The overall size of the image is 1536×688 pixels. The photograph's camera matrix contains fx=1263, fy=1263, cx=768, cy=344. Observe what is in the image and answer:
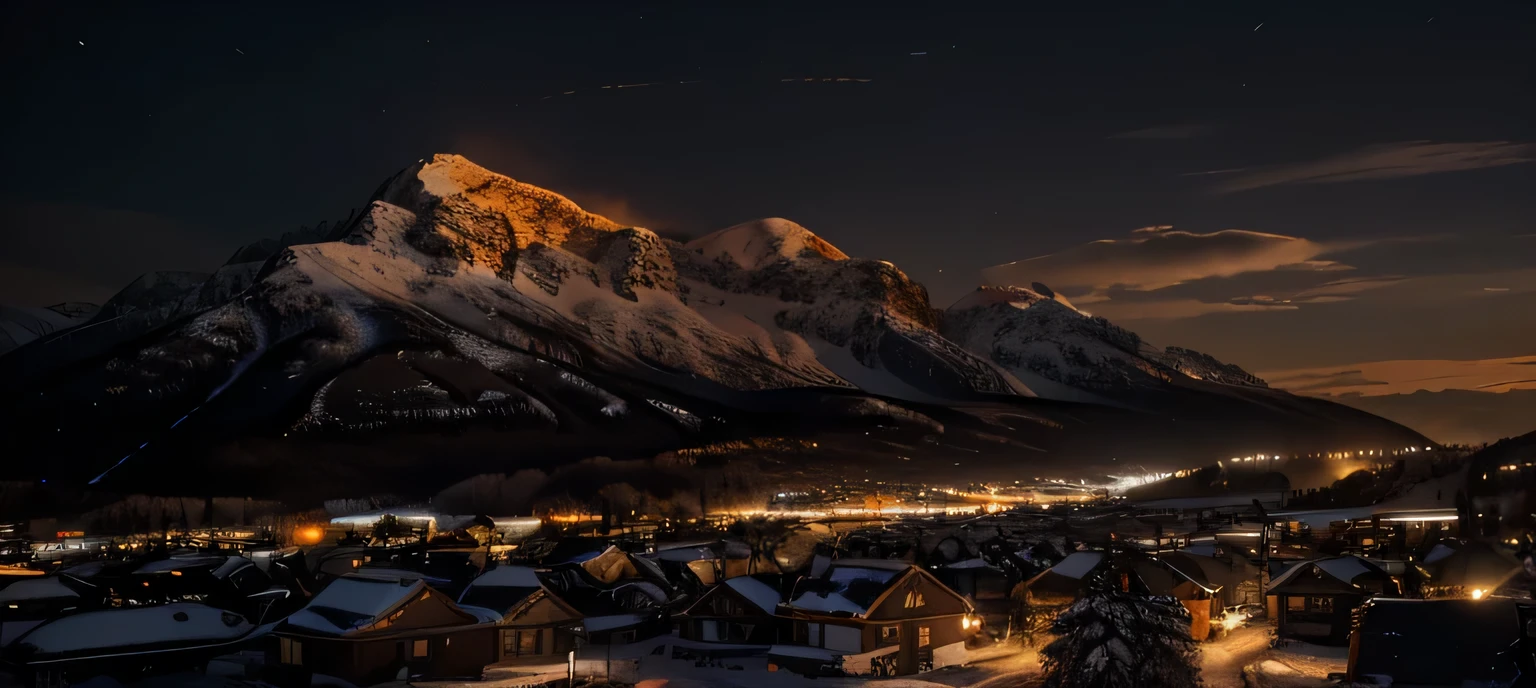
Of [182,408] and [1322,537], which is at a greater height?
[182,408]

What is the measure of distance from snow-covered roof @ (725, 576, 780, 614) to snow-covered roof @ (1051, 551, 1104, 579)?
10.7 metres

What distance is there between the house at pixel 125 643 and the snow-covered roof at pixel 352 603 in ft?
13.5

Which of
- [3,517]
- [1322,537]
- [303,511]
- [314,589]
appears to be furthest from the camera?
[303,511]

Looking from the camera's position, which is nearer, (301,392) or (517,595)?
(517,595)

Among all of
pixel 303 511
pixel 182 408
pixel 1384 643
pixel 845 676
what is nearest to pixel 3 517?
pixel 303 511

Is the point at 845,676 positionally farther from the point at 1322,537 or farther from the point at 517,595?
the point at 1322,537

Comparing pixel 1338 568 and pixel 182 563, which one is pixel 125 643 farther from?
pixel 1338 568

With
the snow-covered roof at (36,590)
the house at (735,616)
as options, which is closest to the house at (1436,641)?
the house at (735,616)

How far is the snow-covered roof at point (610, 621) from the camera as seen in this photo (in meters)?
44.3

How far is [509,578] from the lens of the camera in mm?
42969

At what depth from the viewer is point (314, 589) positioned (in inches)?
2071

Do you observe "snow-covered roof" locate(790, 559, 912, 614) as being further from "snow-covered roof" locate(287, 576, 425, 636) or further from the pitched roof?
the pitched roof

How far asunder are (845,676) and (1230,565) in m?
22.8

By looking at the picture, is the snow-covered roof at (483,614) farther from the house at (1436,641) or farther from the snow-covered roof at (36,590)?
the house at (1436,641)
